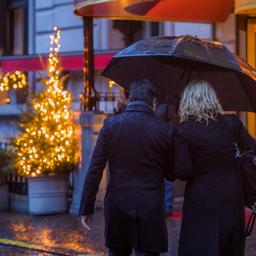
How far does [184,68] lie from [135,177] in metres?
1.41

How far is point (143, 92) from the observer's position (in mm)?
4766

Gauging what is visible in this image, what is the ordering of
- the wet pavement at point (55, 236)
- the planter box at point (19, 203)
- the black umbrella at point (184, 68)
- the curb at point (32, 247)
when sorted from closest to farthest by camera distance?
1. the black umbrella at point (184, 68)
2. the curb at point (32, 247)
3. the wet pavement at point (55, 236)
4. the planter box at point (19, 203)

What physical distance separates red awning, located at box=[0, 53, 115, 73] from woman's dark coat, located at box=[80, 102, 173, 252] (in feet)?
26.1

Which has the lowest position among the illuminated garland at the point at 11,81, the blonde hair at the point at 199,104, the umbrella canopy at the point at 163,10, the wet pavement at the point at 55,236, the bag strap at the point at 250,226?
the wet pavement at the point at 55,236

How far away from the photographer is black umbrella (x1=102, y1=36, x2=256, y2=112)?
502 centimetres

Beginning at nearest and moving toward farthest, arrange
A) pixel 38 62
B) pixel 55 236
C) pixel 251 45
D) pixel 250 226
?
pixel 250 226, pixel 55 236, pixel 251 45, pixel 38 62

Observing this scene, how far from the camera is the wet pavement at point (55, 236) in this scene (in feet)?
25.1

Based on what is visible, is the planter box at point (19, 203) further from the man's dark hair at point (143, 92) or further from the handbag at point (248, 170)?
the handbag at point (248, 170)

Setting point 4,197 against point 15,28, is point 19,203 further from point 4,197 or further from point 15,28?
point 15,28

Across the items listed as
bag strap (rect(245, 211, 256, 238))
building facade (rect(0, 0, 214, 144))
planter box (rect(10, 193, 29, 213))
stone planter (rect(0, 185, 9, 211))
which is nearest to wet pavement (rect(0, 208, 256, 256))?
planter box (rect(10, 193, 29, 213))

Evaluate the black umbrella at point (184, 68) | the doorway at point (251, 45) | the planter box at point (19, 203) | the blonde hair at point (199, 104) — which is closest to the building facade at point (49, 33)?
the doorway at point (251, 45)

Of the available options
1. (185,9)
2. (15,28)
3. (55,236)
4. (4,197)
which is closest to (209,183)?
(55,236)

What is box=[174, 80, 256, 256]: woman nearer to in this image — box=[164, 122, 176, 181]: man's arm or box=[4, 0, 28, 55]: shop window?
box=[164, 122, 176, 181]: man's arm

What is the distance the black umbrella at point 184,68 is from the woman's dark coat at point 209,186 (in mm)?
709
